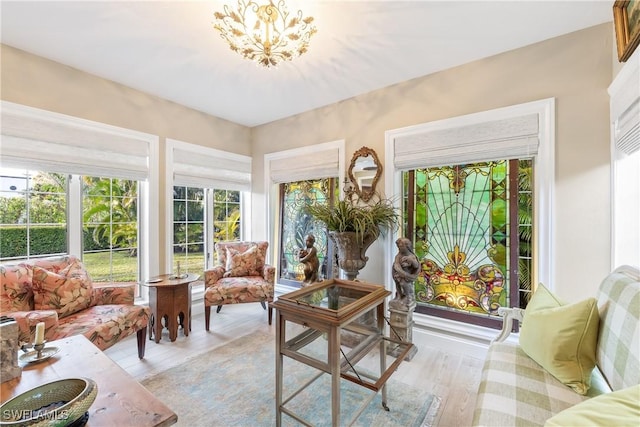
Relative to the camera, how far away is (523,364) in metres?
1.43

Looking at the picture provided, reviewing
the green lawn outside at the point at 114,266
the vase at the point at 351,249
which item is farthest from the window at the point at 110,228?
the vase at the point at 351,249

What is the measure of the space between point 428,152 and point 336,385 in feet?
7.07

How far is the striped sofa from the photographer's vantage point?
1058 millimetres

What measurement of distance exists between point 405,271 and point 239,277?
78.4 inches

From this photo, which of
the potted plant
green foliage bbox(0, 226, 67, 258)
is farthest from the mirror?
green foliage bbox(0, 226, 67, 258)

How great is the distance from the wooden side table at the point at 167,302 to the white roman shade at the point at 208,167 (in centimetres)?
126

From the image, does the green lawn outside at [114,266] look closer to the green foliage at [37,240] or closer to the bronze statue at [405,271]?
the green foliage at [37,240]

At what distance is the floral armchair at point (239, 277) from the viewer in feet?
9.71

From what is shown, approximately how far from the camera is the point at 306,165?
349 cm

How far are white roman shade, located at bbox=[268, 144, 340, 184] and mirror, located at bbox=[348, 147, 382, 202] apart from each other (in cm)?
23

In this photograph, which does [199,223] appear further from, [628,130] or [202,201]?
[628,130]

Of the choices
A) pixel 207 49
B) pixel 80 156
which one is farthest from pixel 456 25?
pixel 80 156

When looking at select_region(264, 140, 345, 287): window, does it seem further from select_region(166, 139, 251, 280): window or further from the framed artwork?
the framed artwork

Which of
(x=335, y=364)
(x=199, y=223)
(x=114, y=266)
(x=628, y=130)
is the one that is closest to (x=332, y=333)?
(x=335, y=364)
